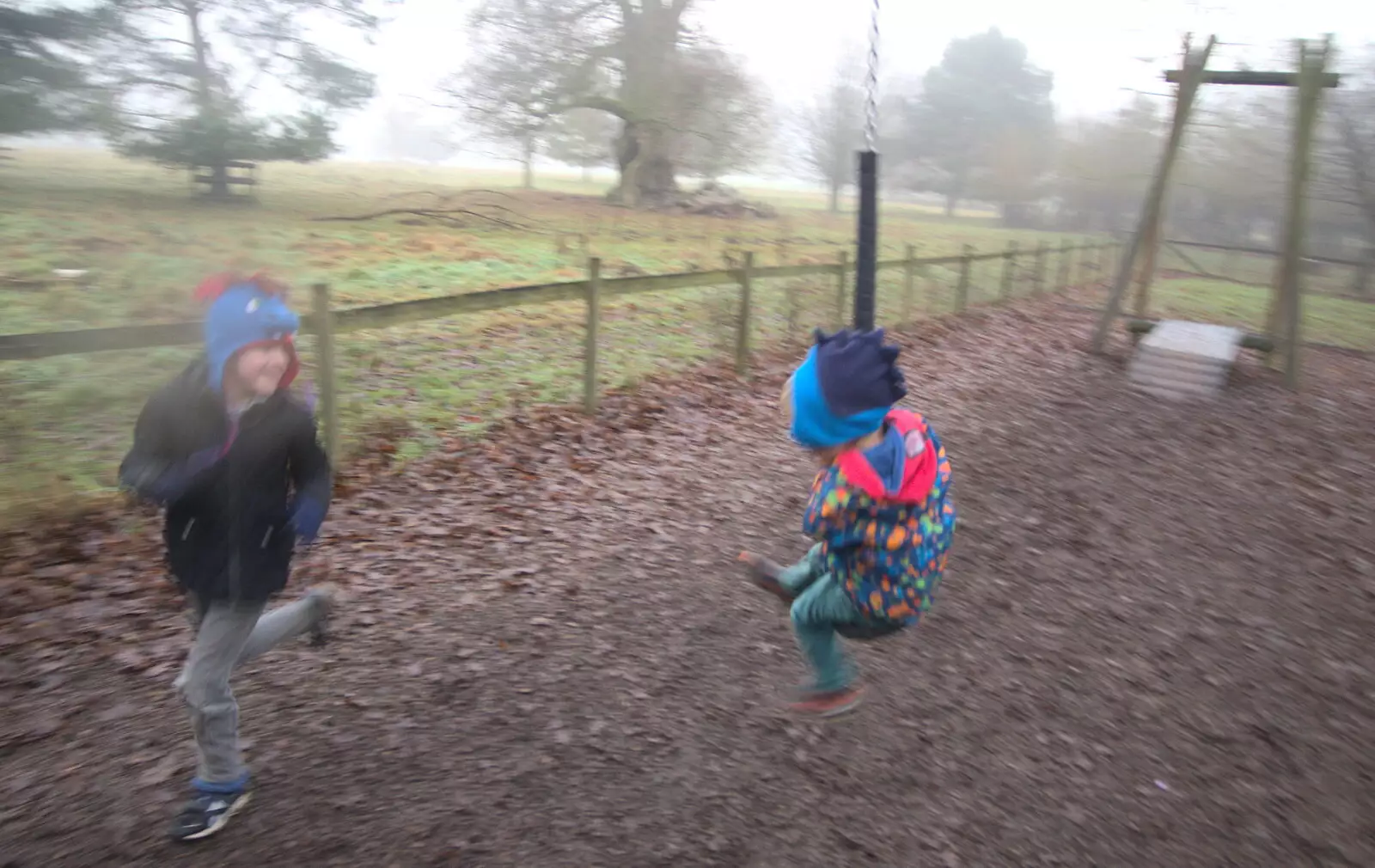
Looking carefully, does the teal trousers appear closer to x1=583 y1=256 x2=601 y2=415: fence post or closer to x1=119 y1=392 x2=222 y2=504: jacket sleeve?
x1=119 y1=392 x2=222 y2=504: jacket sleeve

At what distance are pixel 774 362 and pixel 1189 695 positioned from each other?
691cm

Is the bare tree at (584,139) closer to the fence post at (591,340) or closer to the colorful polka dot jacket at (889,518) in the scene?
the fence post at (591,340)

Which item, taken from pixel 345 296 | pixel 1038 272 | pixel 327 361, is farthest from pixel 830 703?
pixel 1038 272

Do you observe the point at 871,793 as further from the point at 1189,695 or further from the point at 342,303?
the point at 342,303

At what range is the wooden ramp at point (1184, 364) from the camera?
9188mm

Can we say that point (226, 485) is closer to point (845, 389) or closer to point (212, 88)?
point (845, 389)

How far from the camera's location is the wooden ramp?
9.19 meters

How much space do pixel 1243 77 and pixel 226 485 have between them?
1114 centimetres

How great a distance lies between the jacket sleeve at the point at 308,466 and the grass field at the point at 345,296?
2.35ft

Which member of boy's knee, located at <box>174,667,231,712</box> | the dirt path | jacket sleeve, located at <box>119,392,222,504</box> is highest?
jacket sleeve, located at <box>119,392,222,504</box>

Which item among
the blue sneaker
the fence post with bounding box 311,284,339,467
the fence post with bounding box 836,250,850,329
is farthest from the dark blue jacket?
the fence post with bounding box 836,250,850,329

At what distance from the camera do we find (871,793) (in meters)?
3.09

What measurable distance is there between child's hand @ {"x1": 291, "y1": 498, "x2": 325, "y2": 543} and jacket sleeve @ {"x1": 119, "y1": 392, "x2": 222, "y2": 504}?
0.87ft

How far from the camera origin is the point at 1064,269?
21.0 m
